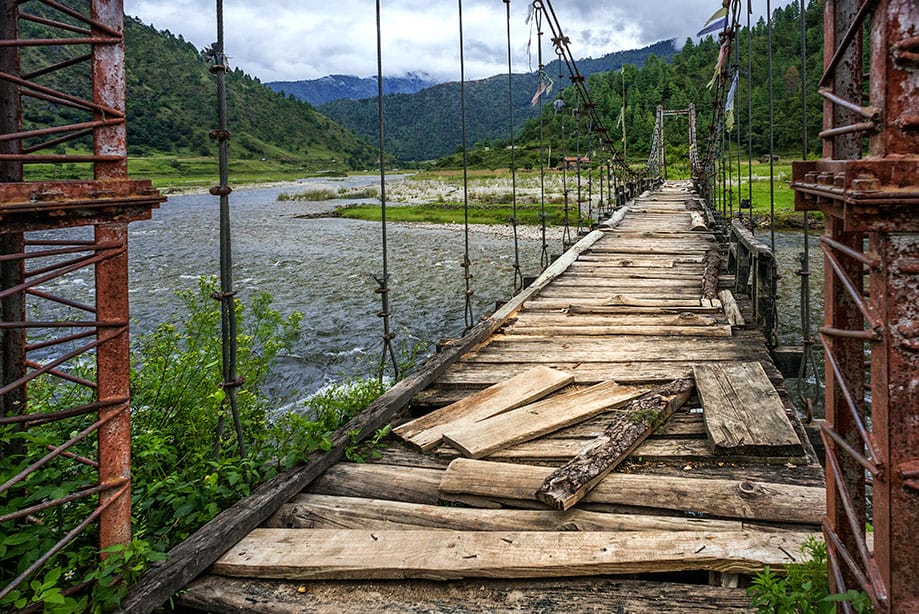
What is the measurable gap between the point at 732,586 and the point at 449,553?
0.75m

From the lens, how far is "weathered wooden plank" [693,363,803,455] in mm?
2451

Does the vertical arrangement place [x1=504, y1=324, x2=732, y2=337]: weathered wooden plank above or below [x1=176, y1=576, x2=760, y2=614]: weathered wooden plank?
above

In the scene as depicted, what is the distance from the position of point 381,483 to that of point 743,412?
149cm

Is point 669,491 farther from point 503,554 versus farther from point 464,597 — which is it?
point 464,597

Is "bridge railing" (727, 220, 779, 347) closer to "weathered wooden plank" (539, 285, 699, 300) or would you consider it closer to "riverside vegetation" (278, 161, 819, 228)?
"weathered wooden plank" (539, 285, 699, 300)

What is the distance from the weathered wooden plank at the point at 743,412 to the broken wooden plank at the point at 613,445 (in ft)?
0.47

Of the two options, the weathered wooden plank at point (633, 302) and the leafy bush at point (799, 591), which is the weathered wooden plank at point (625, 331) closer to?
the weathered wooden plank at point (633, 302)

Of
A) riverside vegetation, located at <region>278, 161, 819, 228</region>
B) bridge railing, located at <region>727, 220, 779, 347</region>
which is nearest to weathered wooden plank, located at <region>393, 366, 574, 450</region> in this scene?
bridge railing, located at <region>727, 220, 779, 347</region>

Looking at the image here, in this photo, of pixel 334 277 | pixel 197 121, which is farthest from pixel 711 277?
pixel 197 121

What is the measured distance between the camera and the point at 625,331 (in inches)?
173

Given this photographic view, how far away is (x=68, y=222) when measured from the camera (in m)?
1.52

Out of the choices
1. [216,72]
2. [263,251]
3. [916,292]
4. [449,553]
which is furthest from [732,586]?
[263,251]

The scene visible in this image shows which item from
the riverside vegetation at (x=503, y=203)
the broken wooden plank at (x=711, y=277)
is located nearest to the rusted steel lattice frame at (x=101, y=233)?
the broken wooden plank at (x=711, y=277)

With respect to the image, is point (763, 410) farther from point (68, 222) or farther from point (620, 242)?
point (620, 242)
